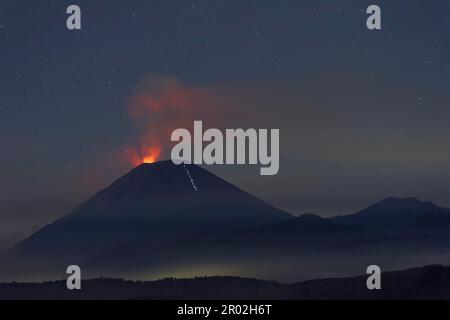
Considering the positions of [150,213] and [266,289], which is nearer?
[266,289]

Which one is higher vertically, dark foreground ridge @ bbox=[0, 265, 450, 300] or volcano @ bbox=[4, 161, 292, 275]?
volcano @ bbox=[4, 161, 292, 275]

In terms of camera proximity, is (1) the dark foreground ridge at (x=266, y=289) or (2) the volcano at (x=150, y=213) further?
(2) the volcano at (x=150, y=213)

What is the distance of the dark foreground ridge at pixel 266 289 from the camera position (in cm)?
2059

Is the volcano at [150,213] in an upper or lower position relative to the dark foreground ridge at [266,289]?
upper

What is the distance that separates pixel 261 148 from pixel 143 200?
62665mm

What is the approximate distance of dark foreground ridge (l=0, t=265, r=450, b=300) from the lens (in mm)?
20594

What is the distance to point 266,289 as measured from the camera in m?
21.0

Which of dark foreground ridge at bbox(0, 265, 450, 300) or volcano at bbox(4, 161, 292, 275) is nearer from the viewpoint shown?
dark foreground ridge at bbox(0, 265, 450, 300)

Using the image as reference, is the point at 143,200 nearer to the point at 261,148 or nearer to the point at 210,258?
the point at 210,258
